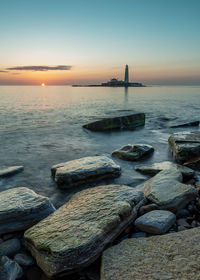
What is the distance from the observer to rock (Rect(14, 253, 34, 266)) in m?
3.52

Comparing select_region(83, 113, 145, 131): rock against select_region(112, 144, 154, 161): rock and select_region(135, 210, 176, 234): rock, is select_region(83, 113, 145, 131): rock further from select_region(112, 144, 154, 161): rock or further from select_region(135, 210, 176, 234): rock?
select_region(135, 210, 176, 234): rock

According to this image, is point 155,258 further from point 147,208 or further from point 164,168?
point 164,168

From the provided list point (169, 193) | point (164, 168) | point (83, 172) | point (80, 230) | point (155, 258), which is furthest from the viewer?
point (164, 168)

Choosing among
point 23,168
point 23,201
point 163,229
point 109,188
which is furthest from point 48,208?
point 23,168

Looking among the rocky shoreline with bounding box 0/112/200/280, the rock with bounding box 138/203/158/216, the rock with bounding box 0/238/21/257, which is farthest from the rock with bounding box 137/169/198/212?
the rock with bounding box 0/238/21/257

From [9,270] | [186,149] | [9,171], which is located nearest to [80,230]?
[9,270]

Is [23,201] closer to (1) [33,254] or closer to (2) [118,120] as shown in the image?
(1) [33,254]

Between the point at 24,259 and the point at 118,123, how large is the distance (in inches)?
607

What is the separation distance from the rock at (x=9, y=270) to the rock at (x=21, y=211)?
2.91ft

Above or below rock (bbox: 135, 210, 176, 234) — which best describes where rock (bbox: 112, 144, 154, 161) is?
below

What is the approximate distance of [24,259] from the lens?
3.56 meters

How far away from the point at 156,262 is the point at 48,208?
256 cm

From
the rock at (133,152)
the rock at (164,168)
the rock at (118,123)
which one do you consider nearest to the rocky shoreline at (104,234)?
the rock at (164,168)

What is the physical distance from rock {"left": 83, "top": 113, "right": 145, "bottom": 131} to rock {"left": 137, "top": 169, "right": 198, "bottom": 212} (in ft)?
38.2
